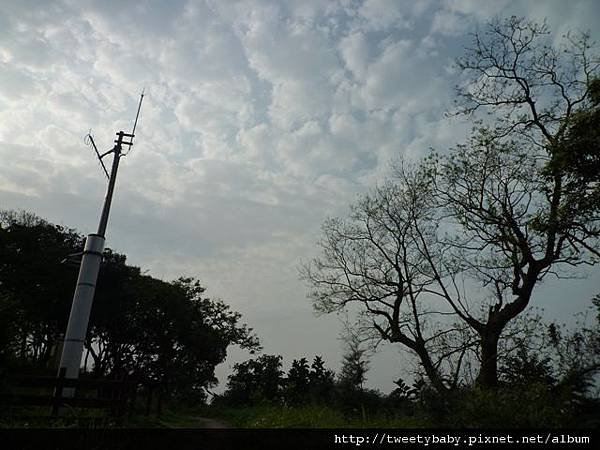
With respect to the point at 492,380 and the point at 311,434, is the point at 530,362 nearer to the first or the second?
the point at 492,380

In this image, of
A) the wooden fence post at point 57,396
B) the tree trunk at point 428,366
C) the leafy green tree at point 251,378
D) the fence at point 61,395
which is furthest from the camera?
the leafy green tree at point 251,378

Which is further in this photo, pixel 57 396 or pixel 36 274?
pixel 36 274

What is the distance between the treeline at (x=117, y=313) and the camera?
925 inches

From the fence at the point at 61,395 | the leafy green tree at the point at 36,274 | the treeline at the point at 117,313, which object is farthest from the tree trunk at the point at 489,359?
the leafy green tree at the point at 36,274

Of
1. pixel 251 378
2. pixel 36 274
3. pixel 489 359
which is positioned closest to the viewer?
pixel 489 359

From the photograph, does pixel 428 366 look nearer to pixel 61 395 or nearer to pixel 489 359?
pixel 489 359

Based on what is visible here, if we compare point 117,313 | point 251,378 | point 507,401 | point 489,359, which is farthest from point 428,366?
point 251,378

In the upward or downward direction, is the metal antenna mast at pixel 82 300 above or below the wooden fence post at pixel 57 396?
above

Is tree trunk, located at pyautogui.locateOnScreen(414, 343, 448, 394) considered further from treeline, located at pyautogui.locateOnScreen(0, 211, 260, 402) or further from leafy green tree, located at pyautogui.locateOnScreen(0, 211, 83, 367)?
leafy green tree, located at pyautogui.locateOnScreen(0, 211, 83, 367)

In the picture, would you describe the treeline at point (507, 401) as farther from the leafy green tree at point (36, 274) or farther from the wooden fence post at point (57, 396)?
the leafy green tree at point (36, 274)

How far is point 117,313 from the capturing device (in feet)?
86.5

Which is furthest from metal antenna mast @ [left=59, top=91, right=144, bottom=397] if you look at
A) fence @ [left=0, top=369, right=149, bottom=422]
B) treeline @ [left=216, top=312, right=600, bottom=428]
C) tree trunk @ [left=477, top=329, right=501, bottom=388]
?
tree trunk @ [left=477, top=329, right=501, bottom=388]

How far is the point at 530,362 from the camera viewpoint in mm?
13531

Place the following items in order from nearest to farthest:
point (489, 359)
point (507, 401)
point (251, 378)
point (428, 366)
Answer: point (507, 401) → point (489, 359) → point (428, 366) → point (251, 378)
